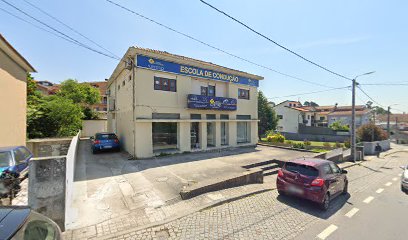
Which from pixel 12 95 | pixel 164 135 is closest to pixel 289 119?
pixel 164 135

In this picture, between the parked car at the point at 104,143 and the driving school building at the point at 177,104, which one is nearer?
the driving school building at the point at 177,104

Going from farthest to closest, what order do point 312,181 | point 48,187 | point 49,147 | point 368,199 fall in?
point 49,147 < point 368,199 < point 312,181 < point 48,187

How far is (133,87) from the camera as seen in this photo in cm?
1197

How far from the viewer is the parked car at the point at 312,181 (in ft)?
19.9

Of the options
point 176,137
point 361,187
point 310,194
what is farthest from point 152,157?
point 361,187

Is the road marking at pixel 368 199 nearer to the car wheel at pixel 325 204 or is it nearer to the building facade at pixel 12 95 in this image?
the car wheel at pixel 325 204

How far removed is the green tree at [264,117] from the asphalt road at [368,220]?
19.2 meters

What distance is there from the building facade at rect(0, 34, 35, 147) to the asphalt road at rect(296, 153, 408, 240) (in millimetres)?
13940

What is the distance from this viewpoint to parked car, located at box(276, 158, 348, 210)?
19.9 feet

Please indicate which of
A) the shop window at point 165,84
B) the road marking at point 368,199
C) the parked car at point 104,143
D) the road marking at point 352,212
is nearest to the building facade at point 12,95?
the parked car at point 104,143

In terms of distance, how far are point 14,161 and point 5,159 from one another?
26cm

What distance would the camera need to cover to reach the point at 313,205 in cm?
649

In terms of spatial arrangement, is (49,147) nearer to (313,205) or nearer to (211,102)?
(211,102)

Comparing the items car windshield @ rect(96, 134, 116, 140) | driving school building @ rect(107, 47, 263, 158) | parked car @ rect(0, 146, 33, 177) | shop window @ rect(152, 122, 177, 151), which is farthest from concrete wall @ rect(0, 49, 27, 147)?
shop window @ rect(152, 122, 177, 151)
